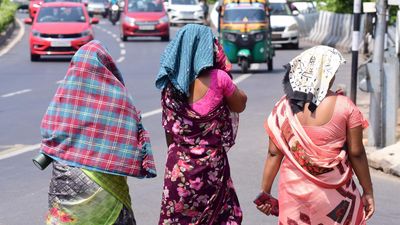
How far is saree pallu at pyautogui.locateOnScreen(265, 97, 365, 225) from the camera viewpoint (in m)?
6.25

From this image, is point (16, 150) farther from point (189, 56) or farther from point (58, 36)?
point (58, 36)

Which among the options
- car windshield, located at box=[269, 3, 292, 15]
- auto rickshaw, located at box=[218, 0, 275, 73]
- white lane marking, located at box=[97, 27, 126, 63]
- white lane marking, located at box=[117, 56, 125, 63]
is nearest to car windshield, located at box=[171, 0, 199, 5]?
white lane marking, located at box=[97, 27, 126, 63]

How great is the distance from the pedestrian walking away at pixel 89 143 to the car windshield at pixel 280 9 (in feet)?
110

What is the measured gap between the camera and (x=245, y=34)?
28156 millimetres

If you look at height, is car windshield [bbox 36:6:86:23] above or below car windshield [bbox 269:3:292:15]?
above

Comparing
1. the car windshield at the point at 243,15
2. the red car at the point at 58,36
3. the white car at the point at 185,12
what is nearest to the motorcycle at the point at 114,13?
the white car at the point at 185,12

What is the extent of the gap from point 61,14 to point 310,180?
92.4ft

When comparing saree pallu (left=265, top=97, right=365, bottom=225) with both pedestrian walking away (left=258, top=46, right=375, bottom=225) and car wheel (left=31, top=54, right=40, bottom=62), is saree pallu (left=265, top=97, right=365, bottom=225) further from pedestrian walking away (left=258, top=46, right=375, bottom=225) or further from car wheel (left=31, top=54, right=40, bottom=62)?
car wheel (left=31, top=54, right=40, bottom=62)

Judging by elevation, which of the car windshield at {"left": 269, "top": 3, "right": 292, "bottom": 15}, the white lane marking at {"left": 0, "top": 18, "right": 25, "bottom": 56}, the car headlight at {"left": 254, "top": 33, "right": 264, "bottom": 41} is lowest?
the white lane marking at {"left": 0, "top": 18, "right": 25, "bottom": 56}

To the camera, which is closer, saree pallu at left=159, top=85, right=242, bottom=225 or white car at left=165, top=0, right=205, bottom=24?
A: saree pallu at left=159, top=85, right=242, bottom=225

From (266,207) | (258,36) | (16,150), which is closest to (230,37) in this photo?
(258,36)

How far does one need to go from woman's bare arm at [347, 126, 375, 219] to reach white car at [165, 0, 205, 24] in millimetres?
47775

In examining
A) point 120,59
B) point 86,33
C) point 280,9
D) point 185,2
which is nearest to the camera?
point 86,33

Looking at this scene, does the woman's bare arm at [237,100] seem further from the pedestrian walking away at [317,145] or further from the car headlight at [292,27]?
the car headlight at [292,27]
